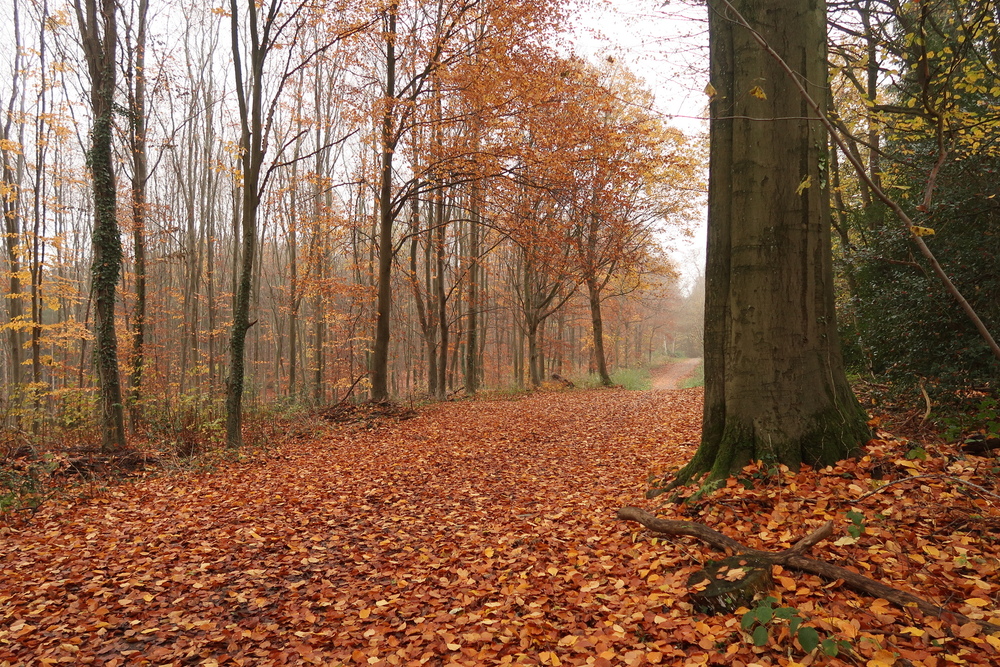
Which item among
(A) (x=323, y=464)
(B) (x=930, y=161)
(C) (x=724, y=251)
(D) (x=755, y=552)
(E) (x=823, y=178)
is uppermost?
(B) (x=930, y=161)

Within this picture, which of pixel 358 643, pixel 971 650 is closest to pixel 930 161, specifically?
pixel 971 650

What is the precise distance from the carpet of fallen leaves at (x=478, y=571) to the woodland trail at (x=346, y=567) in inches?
0.8

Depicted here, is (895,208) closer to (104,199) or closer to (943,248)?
(943,248)

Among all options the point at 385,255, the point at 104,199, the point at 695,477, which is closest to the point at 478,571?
the point at 695,477

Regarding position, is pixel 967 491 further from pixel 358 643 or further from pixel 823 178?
pixel 358 643

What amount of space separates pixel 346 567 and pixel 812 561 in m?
3.42

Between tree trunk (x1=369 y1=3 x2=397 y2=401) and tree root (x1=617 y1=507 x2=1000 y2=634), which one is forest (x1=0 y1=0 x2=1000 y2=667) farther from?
tree trunk (x1=369 y1=3 x2=397 y2=401)

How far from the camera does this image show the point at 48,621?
3.24m

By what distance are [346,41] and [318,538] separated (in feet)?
35.5

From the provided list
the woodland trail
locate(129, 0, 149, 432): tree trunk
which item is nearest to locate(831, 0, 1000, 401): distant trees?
the woodland trail

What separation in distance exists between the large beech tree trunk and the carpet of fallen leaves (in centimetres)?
38

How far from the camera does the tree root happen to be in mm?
2273

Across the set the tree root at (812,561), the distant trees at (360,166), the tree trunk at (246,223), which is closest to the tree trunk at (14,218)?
the distant trees at (360,166)

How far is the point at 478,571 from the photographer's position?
3.87m
